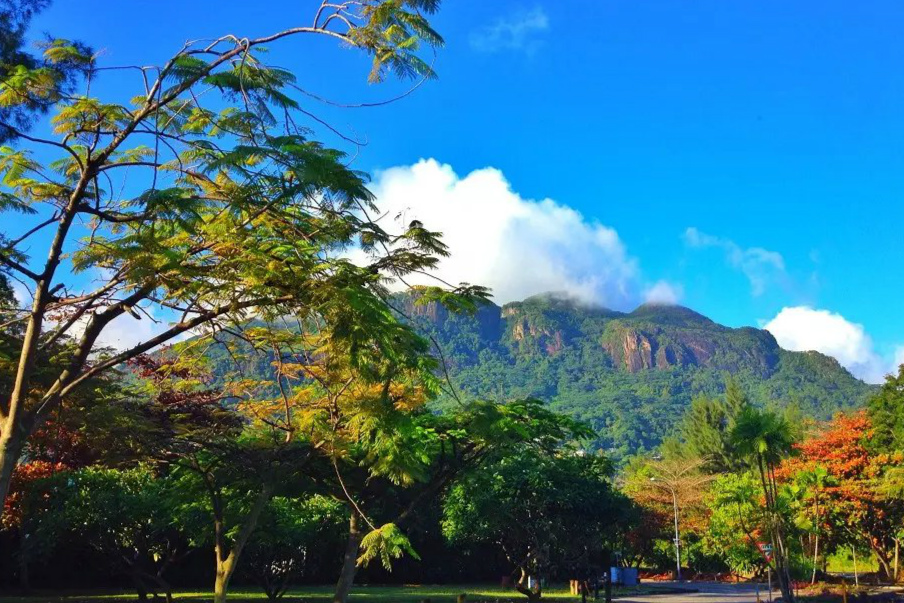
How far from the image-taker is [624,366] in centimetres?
16725

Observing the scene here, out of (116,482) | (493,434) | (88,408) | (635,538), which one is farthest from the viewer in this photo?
(635,538)

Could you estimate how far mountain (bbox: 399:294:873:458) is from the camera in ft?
442

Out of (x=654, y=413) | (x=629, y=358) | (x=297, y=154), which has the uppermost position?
(x=629, y=358)

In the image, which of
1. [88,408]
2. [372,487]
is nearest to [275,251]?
[88,408]

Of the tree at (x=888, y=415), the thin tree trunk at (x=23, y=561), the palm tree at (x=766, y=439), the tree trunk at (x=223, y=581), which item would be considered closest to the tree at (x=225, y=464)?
the tree trunk at (x=223, y=581)

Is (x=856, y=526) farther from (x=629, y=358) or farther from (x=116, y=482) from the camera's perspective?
(x=629, y=358)

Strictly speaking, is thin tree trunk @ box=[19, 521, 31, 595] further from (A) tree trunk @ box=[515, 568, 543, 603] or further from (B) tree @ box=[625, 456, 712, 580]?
(B) tree @ box=[625, 456, 712, 580]

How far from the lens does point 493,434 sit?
39.6 feet

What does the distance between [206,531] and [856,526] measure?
25.3m

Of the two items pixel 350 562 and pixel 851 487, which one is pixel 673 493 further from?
pixel 350 562

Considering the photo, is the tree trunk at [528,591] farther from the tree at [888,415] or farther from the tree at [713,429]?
the tree at [713,429]

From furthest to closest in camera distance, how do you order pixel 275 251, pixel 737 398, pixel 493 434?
pixel 737 398, pixel 493 434, pixel 275 251

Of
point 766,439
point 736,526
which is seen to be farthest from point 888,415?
point 766,439

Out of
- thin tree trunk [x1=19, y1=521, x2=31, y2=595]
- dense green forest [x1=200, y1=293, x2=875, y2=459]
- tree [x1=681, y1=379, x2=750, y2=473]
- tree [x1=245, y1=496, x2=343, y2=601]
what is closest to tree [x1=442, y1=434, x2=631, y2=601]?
tree [x1=245, y1=496, x2=343, y2=601]
